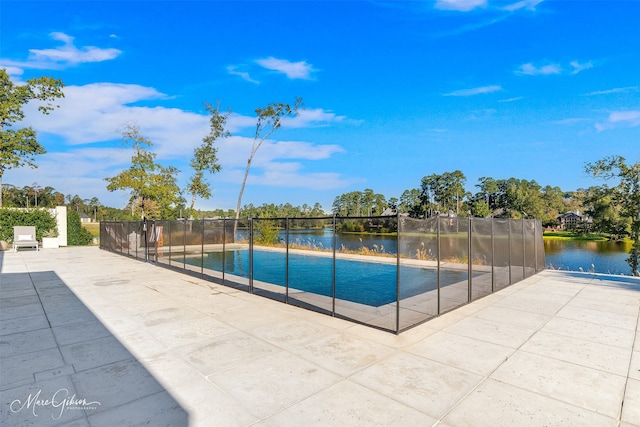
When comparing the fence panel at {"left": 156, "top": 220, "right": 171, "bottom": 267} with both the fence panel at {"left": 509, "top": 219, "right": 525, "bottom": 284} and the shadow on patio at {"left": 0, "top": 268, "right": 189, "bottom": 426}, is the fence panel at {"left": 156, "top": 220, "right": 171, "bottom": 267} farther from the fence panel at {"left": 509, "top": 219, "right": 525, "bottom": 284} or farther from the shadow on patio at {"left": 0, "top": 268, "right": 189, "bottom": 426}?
the fence panel at {"left": 509, "top": 219, "right": 525, "bottom": 284}

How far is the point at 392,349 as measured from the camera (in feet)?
11.0

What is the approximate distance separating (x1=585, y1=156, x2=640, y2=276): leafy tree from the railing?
2.60 meters

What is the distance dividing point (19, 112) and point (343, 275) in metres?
19.6

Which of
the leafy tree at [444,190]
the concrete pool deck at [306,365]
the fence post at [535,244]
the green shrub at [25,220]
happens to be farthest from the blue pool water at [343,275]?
the leafy tree at [444,190]

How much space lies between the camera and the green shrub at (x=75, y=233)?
17.0 metres

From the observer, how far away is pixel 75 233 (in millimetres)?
17234

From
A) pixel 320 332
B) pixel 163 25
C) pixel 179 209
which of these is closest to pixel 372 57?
pixel 163 25

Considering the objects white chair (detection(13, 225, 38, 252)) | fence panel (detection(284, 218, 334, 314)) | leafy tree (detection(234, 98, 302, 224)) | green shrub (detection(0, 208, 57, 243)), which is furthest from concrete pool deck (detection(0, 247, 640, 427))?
leafy tree (detection(234, 98, 302, 224))

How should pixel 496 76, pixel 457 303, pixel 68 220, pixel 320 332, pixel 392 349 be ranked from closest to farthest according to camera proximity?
pixel 392 349
pixel 320 332
pixel 457 303
pixel 496 76
pixel 68 220

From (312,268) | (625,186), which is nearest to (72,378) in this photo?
(312,268)

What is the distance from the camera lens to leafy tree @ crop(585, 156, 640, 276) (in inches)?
334

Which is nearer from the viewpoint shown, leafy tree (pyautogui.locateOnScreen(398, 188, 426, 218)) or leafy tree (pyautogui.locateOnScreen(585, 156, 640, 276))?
leafy tree (pyautogui.locateOnScreen(585, 156, 640, 276))

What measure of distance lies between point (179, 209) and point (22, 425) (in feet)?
106

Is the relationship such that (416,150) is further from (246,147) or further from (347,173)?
(246,147)
